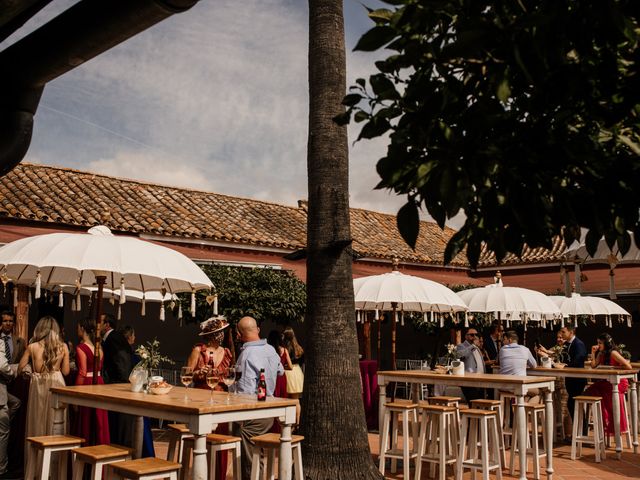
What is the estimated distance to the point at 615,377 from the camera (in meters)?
10.5

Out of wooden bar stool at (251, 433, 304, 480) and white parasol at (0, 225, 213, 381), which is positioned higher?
white parasol at (0, 225, 213, 381)

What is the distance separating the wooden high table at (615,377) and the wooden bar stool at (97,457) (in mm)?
7456

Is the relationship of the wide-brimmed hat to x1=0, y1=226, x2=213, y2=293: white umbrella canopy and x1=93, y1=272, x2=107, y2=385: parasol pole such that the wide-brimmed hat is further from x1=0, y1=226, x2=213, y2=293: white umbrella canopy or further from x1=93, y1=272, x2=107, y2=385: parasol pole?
x1=93, y1=272, x2=107, y2=385: parasol pole

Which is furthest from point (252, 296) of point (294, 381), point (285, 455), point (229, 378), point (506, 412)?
point (285, 455)

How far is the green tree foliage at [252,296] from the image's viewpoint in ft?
44.8

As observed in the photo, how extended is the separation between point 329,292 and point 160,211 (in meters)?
10.9

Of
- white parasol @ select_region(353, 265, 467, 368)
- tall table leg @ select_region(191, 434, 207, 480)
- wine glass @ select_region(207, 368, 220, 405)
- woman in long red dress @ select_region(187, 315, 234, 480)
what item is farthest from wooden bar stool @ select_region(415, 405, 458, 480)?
tall table leg @ select_region(191, 434, 207, 480)

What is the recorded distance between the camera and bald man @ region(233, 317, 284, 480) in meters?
7.05

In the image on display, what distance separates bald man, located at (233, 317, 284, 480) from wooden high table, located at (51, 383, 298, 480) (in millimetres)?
410

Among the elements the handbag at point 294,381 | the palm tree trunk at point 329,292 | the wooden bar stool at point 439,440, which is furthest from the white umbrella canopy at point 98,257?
the handbag at point 294,381

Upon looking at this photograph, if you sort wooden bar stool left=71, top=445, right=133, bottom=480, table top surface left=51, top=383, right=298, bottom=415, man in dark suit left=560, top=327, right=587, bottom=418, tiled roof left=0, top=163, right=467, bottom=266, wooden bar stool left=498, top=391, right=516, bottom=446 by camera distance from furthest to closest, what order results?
1. tiled roof left=0, top=163, right=467, bottom=266
2. man in dark suit left=560, top=327, right=587, bottom=418
3. wooden bar stool left=498, top=391, right=516, bottom=446
4. wooden bar stool left=71, top=445, right=133, bottom=480
5. table top surface left=51, top=383, right=298, bottom=415

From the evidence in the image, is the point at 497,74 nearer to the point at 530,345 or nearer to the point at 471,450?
the point at 471,450

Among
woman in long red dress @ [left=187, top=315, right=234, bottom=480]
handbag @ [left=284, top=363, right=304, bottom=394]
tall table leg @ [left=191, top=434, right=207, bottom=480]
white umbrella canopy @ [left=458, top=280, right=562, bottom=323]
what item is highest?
white umbrella canopy @ [left=458, top=280, right=562, bottom=323]

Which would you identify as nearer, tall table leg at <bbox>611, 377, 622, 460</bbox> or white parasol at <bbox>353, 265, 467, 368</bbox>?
white parasol at <bbox>353, 265, 467, 368</bbox>
